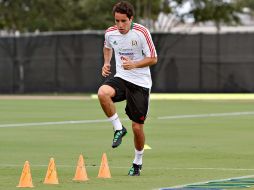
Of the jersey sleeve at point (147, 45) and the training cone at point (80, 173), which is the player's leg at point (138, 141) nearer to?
the jersey sleeve at point (147, 45)

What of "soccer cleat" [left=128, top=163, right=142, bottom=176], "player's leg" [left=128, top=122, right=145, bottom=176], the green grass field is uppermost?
"player's leg" [left=128, top=122, right=145, bottom=176]

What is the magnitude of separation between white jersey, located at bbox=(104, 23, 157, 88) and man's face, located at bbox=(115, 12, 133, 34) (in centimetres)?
9

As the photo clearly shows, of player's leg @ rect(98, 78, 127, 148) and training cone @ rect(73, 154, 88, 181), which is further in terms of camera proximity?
player's leg @ rect(98, 78, 127, 148)

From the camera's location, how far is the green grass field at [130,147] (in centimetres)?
1249

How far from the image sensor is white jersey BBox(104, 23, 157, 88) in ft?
43.0

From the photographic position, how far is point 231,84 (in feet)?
143

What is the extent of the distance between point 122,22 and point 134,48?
408 mm

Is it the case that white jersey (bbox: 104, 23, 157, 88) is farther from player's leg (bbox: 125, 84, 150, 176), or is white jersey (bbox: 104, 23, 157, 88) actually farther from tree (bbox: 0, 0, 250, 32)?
tree (bbox: 0, 0, 250, 32)

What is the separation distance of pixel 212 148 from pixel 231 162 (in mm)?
2650

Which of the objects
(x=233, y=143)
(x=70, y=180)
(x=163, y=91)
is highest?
(x=70, y=180)

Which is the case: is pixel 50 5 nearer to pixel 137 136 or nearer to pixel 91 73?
pixel 91 73

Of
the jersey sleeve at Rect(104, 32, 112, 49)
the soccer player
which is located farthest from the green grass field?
the jersey sleeve at Rect(104, 32, 112, 49)

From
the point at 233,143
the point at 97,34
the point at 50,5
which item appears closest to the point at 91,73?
the point at 97,34

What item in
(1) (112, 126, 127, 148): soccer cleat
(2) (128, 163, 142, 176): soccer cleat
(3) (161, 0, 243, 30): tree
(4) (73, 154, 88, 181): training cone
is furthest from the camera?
(3) (161, 0, 243, 30): tree
